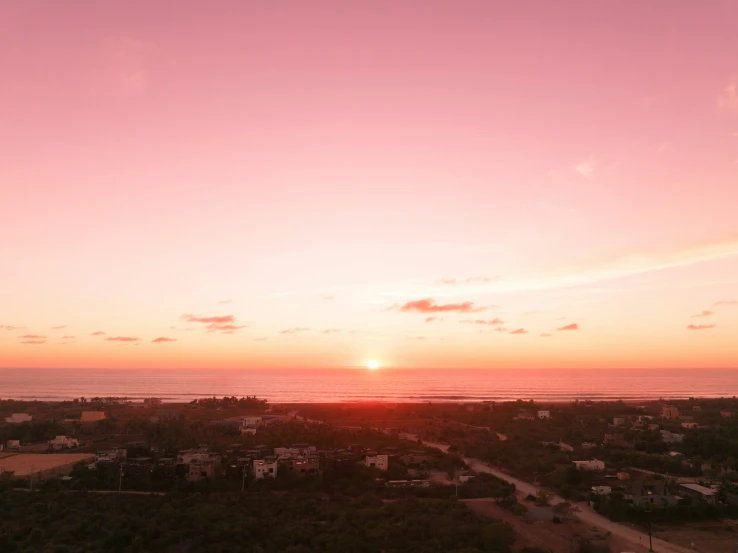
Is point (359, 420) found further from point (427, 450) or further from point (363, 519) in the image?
point (363, 519)

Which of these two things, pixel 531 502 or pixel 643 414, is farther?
pixel 643 414

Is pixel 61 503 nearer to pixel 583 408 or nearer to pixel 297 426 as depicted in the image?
pixel 297 426

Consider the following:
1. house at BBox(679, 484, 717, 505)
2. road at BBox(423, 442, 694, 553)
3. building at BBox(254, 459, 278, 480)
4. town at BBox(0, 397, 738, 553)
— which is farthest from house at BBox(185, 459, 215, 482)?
house at BBox(679, 484, 717, 505)

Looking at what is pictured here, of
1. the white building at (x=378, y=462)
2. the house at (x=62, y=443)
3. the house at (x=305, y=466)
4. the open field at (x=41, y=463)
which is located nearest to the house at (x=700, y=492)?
the white building at (x=378, y=462)

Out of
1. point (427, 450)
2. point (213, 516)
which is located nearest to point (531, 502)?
point (427, 450)

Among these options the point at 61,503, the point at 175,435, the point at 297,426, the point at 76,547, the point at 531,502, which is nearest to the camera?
the point at 76,547

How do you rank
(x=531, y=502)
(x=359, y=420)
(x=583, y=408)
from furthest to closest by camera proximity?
(x=583, y=408), (x=359, y=420), (x=531, y=502)
